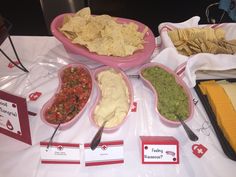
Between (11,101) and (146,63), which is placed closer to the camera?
(11,101)

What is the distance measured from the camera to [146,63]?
1.01m

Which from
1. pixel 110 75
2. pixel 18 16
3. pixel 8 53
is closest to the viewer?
pixel 110 75

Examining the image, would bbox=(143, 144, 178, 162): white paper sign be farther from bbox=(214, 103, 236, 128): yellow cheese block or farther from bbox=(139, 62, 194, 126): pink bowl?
bbox=(214, 103, 236, 128): yellow cheese block

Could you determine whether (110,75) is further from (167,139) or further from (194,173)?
(194,173)

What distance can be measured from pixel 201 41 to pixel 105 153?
63cm

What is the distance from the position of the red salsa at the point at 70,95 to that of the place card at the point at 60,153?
0.26 ft

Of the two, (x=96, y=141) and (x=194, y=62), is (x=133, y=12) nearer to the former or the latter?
(x=194, y=62)

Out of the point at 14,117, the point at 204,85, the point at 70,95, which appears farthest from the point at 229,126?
the point at 14,117

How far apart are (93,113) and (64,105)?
97 mm

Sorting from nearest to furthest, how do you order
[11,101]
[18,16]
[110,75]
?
[11,101], [110,75], [18,16]

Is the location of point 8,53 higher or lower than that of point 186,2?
higher

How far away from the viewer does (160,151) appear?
0.77m

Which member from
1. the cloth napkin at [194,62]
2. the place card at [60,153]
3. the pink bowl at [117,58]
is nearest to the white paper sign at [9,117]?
the place card at [60,153]

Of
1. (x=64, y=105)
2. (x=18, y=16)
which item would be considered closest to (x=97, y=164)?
(x=64, y=105)
